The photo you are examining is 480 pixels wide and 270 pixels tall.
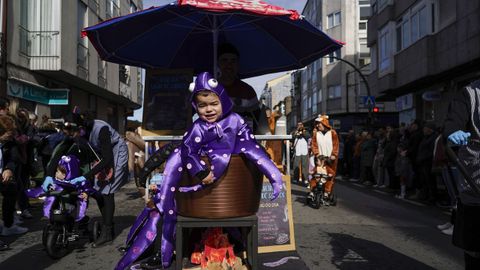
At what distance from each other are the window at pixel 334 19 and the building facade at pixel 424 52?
18894 millimetres

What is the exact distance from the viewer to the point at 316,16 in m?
49.6

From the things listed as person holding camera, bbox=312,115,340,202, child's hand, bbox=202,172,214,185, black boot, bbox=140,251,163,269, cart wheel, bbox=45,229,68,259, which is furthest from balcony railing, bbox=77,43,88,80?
child's hand, bbox=202,172,214,185

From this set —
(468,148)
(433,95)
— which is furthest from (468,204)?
(433,95)

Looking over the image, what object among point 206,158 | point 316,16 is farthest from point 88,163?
point 316,16

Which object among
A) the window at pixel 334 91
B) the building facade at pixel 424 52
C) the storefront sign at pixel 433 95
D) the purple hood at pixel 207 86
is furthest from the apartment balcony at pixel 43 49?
the window at pixel 334 91

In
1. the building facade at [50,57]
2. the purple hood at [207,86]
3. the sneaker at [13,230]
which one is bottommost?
the sneaker at [13,230]

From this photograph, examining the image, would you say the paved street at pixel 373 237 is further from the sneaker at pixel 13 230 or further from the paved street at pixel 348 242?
the sneaker at pixel 13 230

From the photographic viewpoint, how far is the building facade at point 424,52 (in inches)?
551

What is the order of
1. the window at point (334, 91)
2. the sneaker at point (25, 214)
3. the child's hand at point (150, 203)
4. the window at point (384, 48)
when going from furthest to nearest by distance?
the window at point (334, 91), the window at point (384, 48), the sneaker at point (25, 214), the child's hand at point (150, 203)

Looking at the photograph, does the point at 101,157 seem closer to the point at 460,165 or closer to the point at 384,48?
the point at 460,165

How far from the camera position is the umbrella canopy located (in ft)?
12.8

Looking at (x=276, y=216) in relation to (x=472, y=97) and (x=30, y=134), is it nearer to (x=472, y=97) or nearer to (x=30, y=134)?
(x=472, y=97)

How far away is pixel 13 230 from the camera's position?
659cm

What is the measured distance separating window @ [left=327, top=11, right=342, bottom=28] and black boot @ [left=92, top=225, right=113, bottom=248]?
40.6 meters
